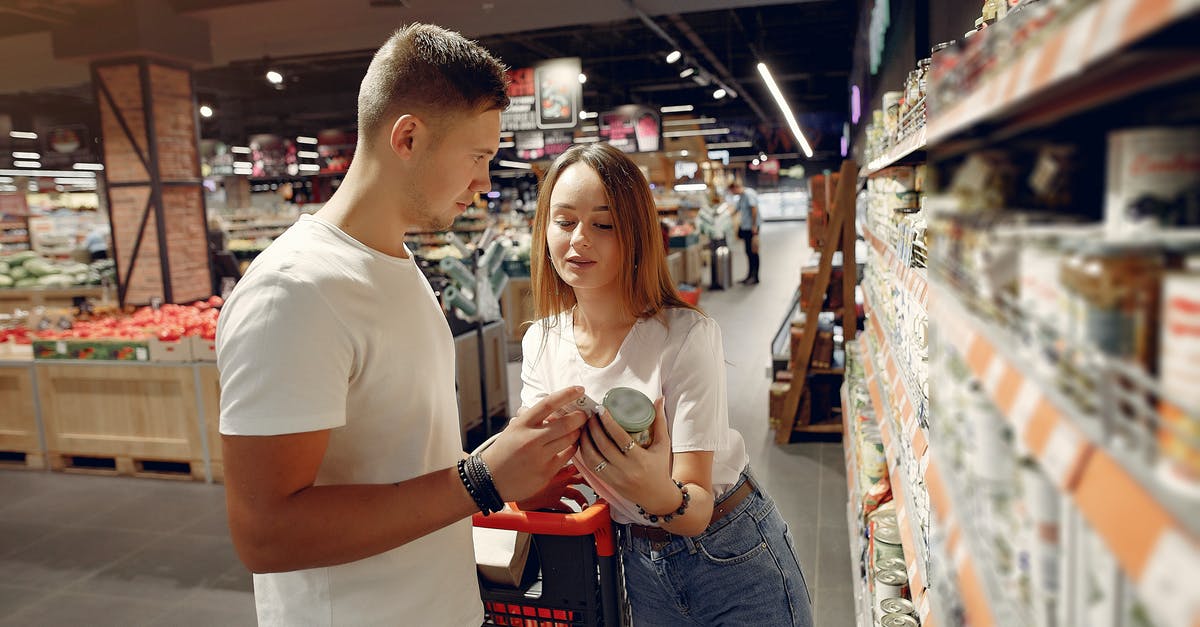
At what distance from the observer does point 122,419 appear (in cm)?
551

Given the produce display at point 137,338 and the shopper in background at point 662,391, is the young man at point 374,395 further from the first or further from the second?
the produce display at point 137,338

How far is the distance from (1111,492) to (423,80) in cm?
127

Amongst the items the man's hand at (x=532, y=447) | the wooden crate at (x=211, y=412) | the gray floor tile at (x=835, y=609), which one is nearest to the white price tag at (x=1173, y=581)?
the man's hand at (x=532, y=447)

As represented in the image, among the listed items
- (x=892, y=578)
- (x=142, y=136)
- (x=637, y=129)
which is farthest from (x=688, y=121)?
(x=892, y=578)

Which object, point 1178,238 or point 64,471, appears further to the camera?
point 64,471

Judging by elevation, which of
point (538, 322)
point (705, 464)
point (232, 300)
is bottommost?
point (705, 464)

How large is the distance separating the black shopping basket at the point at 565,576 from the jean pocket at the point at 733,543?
215 millimetres

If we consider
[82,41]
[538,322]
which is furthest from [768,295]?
[538,322]

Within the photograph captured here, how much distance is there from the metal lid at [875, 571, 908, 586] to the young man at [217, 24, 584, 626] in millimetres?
1233

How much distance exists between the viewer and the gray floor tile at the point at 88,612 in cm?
356

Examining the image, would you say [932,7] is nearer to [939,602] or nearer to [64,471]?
[939,602]

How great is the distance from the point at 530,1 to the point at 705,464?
855 centimetres

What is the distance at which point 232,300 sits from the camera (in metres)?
1.25

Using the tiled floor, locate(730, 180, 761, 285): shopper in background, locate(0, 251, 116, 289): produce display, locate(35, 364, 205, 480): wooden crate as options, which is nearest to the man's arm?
the tiled floor
